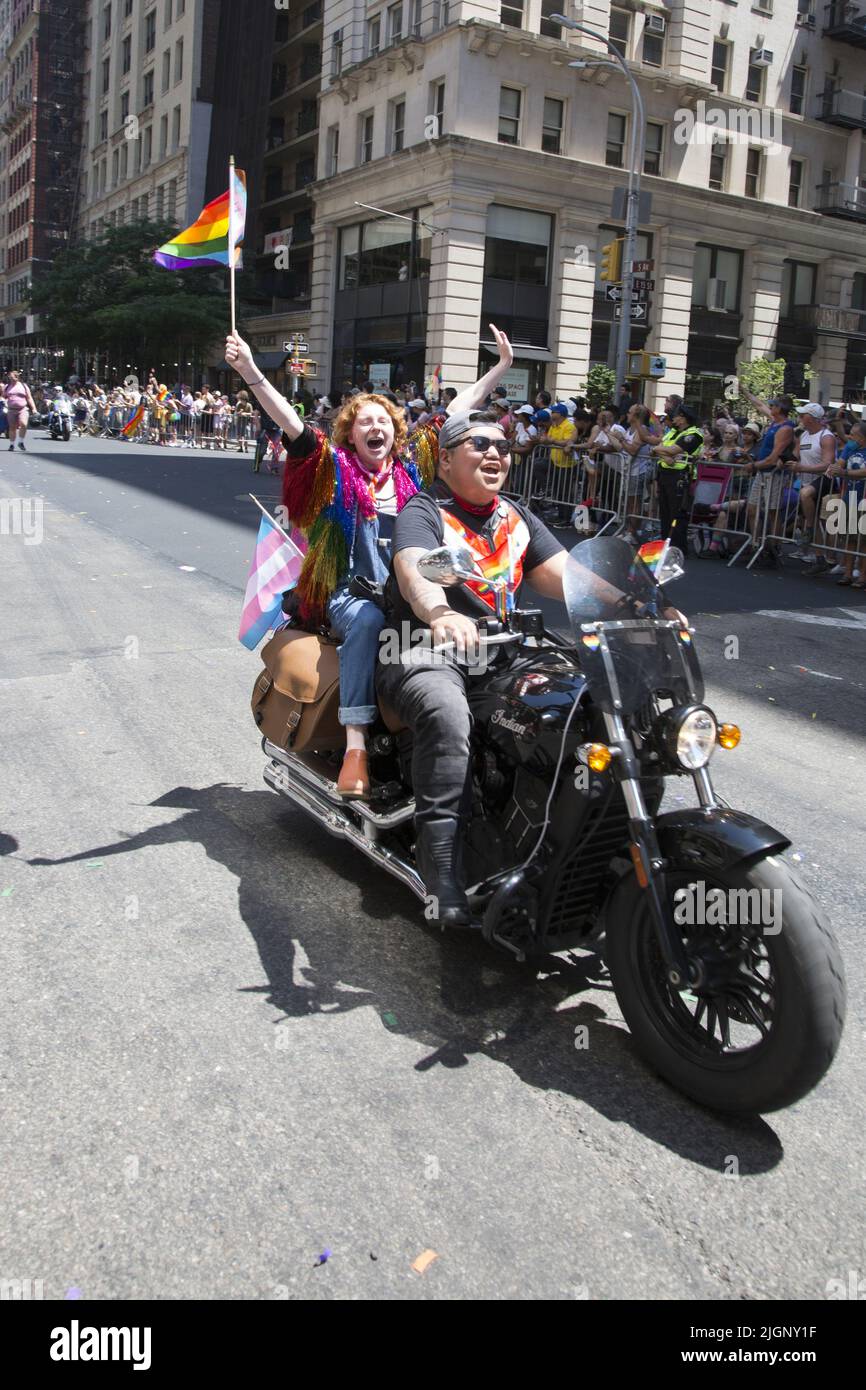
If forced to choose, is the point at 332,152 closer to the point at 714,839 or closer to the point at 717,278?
the point at 717,278

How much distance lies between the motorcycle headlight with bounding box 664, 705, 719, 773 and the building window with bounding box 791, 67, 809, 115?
4572 cm

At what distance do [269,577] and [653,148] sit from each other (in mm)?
38156

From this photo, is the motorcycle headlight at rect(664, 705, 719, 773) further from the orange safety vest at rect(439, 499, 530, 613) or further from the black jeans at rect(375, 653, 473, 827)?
the orange safety vest at rect(439, 499, 530, 613)

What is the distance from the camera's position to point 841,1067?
328cm

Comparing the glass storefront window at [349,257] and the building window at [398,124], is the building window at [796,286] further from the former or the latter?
the glass storefront window at [349,257]

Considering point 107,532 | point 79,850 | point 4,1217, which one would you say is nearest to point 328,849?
point 79,850

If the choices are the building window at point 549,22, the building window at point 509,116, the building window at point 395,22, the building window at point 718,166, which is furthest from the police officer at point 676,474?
the building window at point 395,22

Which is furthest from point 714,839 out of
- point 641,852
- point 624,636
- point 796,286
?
point 796,286

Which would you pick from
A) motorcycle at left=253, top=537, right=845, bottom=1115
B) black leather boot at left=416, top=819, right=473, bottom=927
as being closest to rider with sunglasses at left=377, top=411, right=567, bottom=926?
black leather boot at left=416, top=819, right=473, bottom=927

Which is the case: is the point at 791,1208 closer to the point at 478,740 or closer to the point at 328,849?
the point at 478,740

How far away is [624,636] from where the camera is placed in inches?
127

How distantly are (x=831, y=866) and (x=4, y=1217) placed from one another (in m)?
3.41

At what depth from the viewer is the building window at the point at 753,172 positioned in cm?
4053

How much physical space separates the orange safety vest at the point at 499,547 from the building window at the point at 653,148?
38.1 meters
